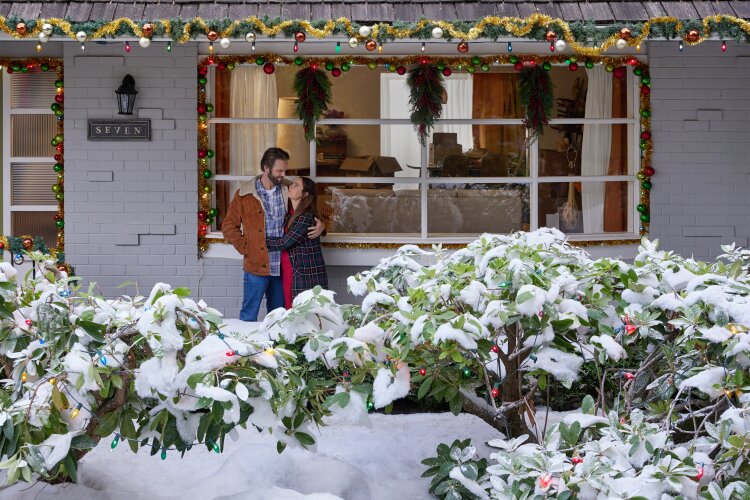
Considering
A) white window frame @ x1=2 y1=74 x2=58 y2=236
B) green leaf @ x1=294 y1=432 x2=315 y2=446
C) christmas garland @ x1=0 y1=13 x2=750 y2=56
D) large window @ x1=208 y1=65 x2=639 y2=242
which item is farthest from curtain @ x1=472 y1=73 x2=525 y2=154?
green leaf @ x1=294 y1=432 x2=315 y2=446

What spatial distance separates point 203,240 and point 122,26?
2343 millimetres

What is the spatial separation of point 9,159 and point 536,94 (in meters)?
4.97

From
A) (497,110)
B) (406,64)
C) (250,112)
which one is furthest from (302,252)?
(497,110)

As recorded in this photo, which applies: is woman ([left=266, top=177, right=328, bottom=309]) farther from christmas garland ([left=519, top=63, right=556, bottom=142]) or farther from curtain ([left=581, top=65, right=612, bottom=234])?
curtain ([left=581, top=65, right=612, bottom=234])

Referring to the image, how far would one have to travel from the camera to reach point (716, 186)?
34.4ft

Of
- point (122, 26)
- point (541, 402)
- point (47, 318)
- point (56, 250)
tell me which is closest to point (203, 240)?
point (56, 250)

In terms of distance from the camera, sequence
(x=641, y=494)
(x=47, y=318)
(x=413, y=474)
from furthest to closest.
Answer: (x=413, y=474), (x=47, y=318), (x=641, y=494)

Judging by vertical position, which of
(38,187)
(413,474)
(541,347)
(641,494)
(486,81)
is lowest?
(413,474)

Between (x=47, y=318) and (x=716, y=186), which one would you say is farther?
(x=716, y=186)

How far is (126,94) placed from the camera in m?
10.2

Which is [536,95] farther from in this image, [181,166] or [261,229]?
[181,166]

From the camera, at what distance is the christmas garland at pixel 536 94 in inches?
407

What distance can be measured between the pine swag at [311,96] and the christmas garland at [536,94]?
1.81 metres

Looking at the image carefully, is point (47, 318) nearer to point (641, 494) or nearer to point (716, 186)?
point (641, 494)
